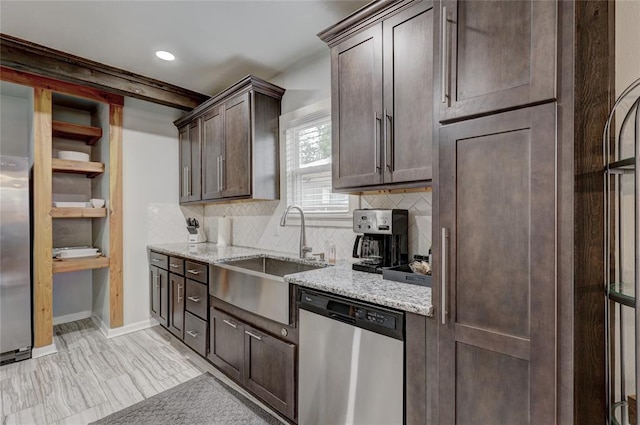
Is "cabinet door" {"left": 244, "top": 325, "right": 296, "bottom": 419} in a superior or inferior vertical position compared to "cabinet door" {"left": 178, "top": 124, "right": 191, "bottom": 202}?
inferior

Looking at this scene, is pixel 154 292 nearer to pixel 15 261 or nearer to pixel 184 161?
pixel 15 261

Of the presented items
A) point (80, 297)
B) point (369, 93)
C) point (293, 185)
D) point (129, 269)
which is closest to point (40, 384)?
point (129, 269)

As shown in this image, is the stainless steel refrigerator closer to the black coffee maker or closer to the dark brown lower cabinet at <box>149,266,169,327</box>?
the dark brown lower cabinet at <box>149,266,169,327</box>

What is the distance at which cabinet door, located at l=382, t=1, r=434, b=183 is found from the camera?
155 cm

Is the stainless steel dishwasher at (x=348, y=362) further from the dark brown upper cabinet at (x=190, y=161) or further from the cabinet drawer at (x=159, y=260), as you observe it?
the dark brown upper cabinet at (x=190, y=161)

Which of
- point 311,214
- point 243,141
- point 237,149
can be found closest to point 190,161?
point 237,149

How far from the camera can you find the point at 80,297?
149 inches

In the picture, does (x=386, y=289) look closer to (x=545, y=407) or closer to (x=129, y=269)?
(x=545, y=407)

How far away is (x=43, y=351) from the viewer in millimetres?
2885

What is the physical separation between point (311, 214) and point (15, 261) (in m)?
2.69

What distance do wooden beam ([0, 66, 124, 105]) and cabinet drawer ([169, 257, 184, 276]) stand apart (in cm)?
186

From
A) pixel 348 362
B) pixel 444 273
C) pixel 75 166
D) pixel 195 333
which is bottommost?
pixel 195 333

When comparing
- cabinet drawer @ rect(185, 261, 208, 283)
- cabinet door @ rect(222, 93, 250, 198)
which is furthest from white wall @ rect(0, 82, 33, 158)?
cabinet drawer @ rect(185, 261, 208, 283)

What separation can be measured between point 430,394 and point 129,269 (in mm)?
3458
